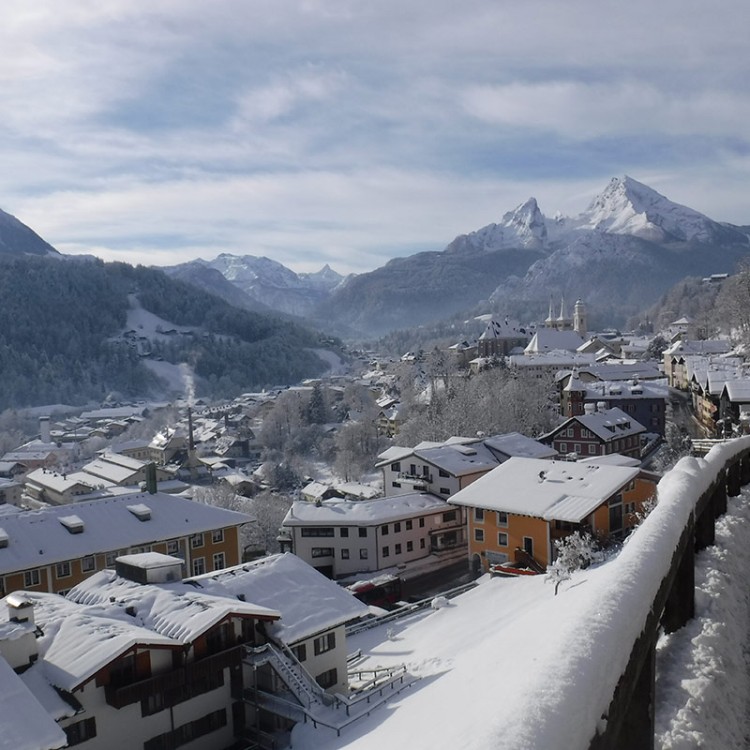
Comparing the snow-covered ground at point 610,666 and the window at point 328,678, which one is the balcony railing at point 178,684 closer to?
the window at point 328,678

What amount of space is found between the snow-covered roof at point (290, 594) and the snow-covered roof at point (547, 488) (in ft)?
38.4

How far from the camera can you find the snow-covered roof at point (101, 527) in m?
22.2

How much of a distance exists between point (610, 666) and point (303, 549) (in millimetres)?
30186

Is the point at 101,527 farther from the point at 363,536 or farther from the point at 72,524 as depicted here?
the point at 363,536

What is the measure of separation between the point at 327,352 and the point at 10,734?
176 m

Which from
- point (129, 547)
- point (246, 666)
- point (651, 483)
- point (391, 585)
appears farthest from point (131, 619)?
point (651, 483)

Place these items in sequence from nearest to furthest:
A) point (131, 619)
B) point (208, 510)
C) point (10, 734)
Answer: point (10, 734) → point (131, 619) → point (208, 510)

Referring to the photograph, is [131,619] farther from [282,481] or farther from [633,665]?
[282,481]

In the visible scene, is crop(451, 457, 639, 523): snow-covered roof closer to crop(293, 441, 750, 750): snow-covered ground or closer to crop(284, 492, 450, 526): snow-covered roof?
crop(284, 492, 450, 526): snow-covered roof

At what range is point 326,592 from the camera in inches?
651

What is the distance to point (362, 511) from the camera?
104 ft

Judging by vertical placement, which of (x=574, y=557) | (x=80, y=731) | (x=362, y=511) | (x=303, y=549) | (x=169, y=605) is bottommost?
(x=303, y=549)

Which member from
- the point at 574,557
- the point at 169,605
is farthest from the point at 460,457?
the point at 169,605

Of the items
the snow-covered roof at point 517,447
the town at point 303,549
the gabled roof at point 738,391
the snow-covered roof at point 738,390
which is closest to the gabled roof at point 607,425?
the town at point 303,549
